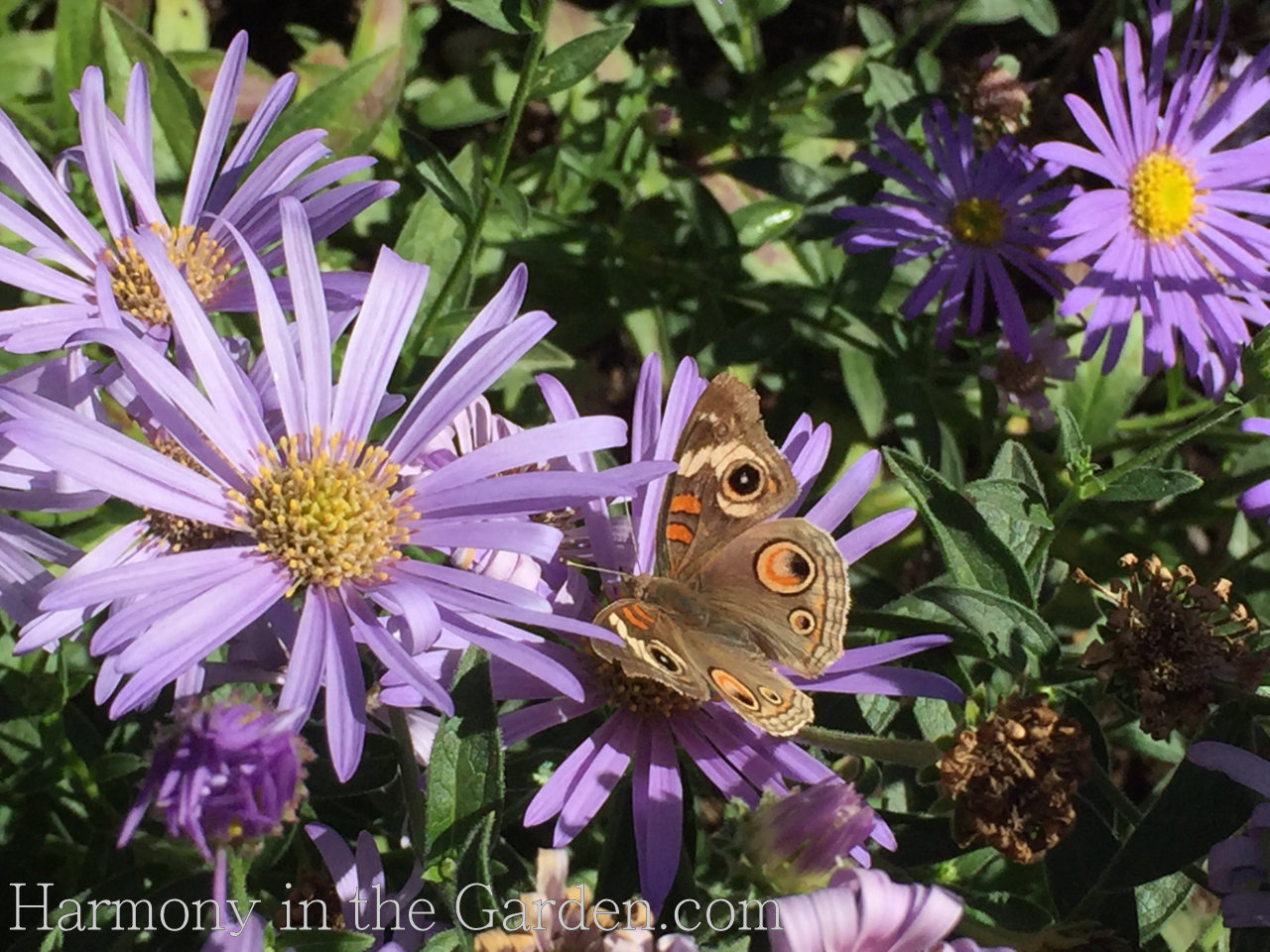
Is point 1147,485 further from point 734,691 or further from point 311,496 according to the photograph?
point 311,496

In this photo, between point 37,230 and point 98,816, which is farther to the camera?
point 98,816

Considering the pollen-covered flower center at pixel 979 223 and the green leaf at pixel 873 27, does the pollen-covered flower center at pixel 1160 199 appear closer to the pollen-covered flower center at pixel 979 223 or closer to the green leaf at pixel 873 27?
the pollen-covered flower center at pixel 979 223

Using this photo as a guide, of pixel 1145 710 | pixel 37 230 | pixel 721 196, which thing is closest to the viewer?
pixel 1145 710

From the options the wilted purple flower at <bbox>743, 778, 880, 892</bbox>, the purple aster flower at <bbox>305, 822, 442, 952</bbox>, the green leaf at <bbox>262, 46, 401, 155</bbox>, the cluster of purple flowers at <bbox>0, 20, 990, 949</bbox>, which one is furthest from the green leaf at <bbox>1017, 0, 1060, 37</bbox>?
the purple aster flower at <bbox>305, 822, 442, 952</bbox>

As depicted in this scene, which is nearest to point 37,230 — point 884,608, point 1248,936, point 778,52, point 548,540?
point 548,540

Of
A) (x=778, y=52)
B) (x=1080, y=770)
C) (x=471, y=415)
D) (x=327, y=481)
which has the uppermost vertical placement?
(x=778, y=52)

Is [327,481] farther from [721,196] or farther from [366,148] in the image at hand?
[721,196]

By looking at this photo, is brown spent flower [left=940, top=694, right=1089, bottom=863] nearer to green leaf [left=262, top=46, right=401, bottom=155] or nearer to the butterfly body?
the butterfly body
